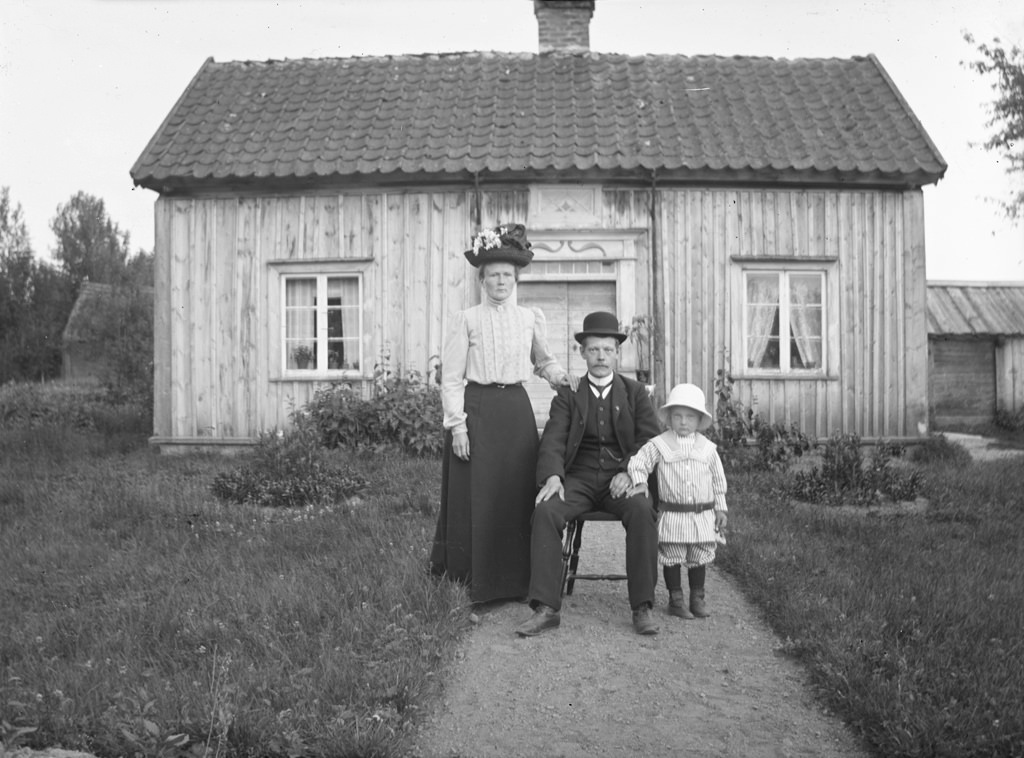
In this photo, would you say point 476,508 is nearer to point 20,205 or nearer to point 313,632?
point 313,632

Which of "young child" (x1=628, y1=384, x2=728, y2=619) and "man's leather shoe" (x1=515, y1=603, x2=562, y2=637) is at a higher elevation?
"young child" (x1=628, y1=384, x2=728, y2=619)

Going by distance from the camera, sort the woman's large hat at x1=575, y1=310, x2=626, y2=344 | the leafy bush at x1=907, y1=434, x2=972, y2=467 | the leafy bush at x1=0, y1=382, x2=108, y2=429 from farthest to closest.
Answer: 1. the leafy bush at x1=0, y1=382, x2=108, y2=429
2. the leafy bush at x1=907, y1=434, x2=972, y2=467
3. the woman's large hat at x1=575, y1=310, x2=626, y2=344

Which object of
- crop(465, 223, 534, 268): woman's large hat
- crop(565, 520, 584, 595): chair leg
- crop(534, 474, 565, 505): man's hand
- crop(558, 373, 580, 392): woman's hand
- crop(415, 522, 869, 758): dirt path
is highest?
crop(465, 223, 534, 268): woman's large hat

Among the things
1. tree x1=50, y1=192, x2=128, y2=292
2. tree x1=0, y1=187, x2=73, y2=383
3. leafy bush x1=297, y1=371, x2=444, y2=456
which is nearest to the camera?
leafy bush x1=297, y1=371, x2=444, y2=456

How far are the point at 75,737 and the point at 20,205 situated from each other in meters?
35.8

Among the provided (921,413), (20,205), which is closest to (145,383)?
(921,413)

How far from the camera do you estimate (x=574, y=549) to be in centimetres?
546

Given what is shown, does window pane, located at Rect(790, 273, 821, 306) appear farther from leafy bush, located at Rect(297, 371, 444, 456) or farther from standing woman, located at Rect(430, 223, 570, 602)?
standing woman, located at Rect(430, 223, 570, 602)

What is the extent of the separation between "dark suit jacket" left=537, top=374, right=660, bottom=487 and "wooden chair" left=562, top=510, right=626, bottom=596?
0.87ft

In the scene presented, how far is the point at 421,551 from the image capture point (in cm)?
585

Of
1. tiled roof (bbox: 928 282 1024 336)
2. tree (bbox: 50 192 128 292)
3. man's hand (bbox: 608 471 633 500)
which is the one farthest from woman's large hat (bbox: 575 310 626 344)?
tree (bbox: 50 192 128 292)

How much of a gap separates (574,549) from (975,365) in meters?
15.1

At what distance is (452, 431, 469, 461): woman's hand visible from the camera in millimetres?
5055

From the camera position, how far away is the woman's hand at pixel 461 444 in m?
5.05
